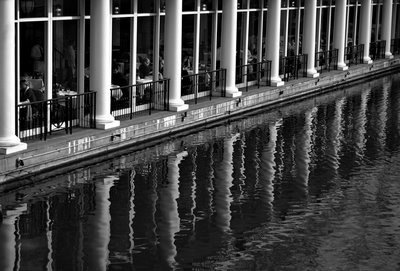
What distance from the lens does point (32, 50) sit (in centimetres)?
2066

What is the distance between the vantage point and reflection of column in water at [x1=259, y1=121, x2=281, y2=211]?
1770 centimetres

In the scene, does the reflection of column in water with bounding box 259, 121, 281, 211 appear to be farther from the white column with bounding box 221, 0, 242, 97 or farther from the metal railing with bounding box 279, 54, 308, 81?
the metal railing with bounding box 279, 54, 308, 81

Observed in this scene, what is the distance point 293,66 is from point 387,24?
11700 millimetres

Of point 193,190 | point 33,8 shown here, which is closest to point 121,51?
point 33,8

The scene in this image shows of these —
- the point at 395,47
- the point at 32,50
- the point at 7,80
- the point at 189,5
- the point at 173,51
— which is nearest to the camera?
the point at 7,80

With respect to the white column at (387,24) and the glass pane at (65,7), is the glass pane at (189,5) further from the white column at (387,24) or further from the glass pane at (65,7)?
the white column at (387,24)

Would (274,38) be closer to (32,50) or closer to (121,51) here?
(121,51)

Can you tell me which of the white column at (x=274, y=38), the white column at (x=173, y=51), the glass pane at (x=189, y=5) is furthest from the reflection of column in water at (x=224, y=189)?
the white column at (x=274, y=38)

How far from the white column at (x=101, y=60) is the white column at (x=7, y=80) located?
3601mm

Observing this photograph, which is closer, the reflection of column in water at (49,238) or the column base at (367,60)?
the reflection of column in water at (49,238)

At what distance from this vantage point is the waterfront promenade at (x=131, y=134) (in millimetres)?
17953

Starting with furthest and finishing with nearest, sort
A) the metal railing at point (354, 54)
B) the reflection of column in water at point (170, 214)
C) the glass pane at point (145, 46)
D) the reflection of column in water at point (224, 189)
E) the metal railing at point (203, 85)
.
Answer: the metal railing at point (354, 54) → the metal railing at point (203, 85) → the glass pane at point (145, 46) → the reflection of column in water at point (224, 189) → the reflection of column in water at point (170, 214)

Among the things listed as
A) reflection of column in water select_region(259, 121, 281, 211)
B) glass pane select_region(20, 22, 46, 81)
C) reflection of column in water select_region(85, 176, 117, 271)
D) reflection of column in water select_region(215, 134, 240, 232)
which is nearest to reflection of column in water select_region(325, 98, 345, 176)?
reflection of column in water select_region(259, 121, 281, 211)

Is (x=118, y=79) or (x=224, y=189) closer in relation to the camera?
(x=224, y=189)
